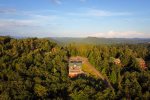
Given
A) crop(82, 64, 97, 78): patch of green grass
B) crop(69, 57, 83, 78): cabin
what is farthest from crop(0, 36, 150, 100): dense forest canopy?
crop(82, 64, 97, 78): patch of green grass

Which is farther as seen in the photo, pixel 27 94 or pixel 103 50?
pixel 103 50

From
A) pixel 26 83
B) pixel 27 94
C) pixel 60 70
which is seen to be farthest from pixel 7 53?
pixel 27 94

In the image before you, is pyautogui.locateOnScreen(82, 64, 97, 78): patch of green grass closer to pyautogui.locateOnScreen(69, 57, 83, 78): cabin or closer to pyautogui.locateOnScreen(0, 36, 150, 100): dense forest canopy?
pyautogui.locateOnScreen(69, 57, 83, 78): cabin

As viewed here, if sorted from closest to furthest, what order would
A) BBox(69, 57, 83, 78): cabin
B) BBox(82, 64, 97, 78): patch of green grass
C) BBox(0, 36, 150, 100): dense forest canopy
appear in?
BBox(0, 36, 150, 100): dense forest canopy → BBox(69, 57, 83, 78): cabin → BBox(82, 64, 97, 78): patch of green grass

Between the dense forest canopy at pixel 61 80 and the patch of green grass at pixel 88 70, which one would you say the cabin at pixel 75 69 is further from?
the patch of green grass at pixel 88 70

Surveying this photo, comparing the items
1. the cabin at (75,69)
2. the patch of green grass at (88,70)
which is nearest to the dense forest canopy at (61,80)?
the cabin at (75,69)

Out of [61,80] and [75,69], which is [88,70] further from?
[61,80]

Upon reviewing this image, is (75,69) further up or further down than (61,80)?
further up

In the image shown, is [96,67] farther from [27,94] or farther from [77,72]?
[27,94]

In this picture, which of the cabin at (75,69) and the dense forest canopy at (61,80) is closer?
the dense forest canopy at (61,80)

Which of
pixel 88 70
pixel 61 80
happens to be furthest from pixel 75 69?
pixel 61 80

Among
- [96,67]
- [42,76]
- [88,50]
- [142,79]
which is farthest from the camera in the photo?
[88,50]
